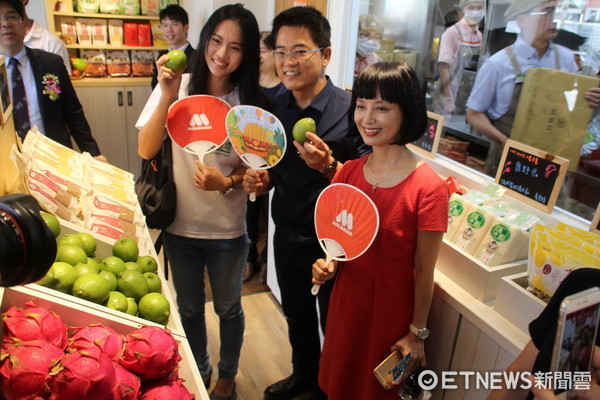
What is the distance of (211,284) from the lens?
204cm

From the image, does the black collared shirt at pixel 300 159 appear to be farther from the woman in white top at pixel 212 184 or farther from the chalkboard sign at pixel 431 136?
the chalkboard sign at pixel 431 136

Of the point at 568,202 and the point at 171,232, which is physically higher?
the point at 568,202

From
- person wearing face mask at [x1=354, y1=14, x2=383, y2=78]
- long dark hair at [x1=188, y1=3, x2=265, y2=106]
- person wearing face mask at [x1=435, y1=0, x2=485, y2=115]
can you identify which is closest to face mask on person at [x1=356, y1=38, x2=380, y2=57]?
person wearing face mask at [x1=354, y1=14, x2=383, y2=78]

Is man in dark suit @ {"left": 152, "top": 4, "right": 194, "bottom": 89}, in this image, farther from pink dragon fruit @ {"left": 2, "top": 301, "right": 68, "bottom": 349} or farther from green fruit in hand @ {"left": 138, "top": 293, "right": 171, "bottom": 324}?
pink dragon fruit @ {"left": 2, "top": 301, "right": 68, "bottom": 349}

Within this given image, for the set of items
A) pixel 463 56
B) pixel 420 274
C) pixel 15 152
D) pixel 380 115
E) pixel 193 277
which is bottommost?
pixel 193 277

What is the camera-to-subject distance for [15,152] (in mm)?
1356

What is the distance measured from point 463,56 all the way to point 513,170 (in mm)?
856

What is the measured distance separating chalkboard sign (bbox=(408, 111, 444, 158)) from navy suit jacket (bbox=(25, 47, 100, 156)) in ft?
6.07

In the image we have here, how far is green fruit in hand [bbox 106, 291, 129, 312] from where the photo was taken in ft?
3.75

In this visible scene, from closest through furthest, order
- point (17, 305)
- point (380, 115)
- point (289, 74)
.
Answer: point (17, 305) → point (380, 115) → point (289, 74)

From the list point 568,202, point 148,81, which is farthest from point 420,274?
point 148,81

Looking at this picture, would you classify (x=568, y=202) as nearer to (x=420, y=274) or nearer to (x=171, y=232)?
(x=420, y=274)

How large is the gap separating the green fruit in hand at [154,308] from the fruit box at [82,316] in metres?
0.11

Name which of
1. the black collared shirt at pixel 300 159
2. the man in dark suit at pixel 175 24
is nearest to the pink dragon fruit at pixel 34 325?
the black collared shirt at pixel 300 159
